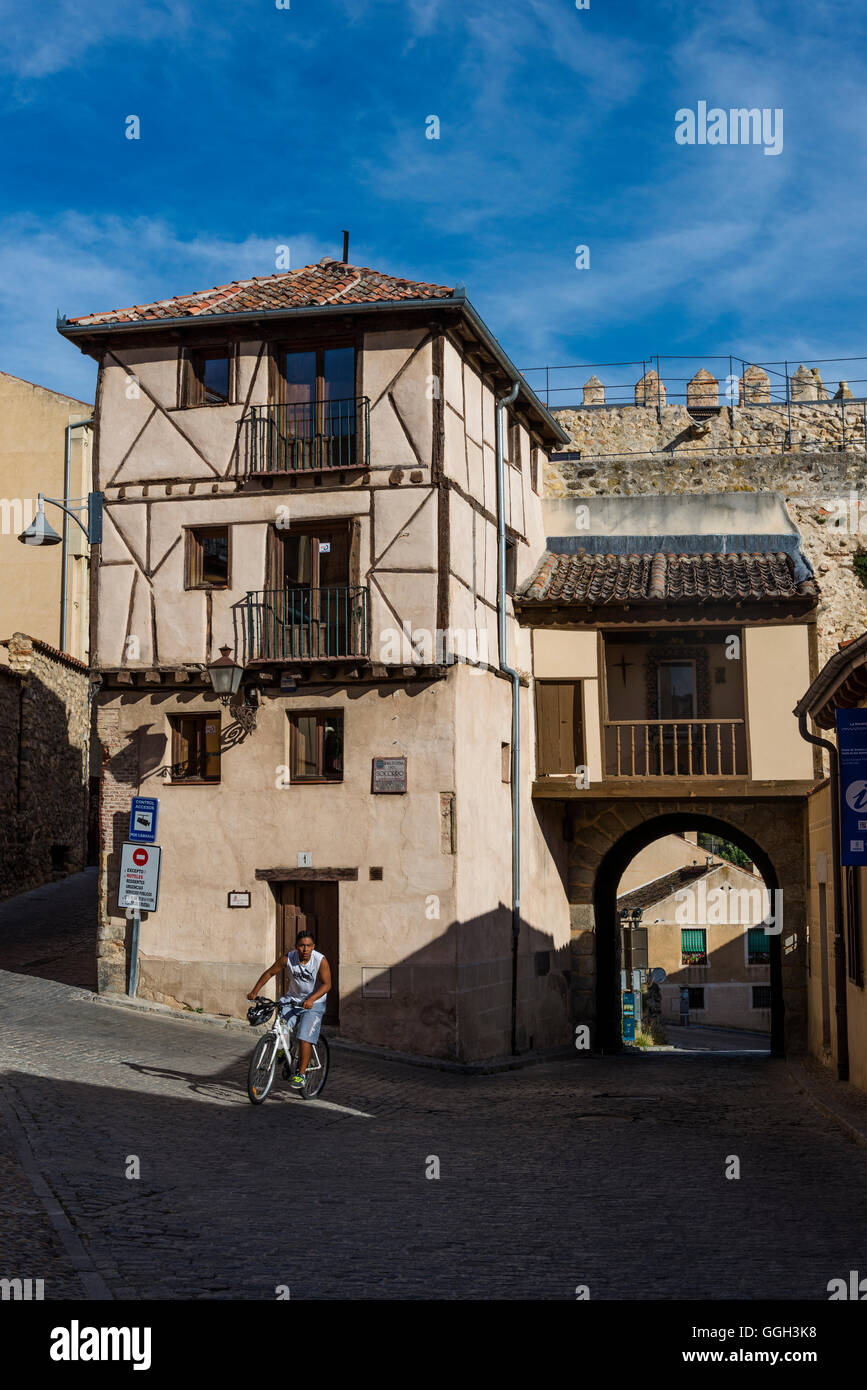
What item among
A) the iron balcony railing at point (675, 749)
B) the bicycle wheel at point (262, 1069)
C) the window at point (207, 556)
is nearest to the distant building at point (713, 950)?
the iron balcony railing at point (675, 749)

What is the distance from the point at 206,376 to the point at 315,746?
5594 millimetres

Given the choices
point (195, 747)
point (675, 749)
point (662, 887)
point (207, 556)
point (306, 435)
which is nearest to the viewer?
point (306, 435)

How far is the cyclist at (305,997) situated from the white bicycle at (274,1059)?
0.08 meters

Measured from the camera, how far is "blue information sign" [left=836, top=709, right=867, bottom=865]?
14.0 meters

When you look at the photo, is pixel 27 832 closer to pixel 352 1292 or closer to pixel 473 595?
pixel 473 595

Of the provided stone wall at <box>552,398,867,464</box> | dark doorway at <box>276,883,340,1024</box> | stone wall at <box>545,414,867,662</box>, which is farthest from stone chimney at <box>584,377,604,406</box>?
dark doorway at <box>276,883,340,1024</box>

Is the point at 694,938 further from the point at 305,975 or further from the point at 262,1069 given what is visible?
the point at 262,1069

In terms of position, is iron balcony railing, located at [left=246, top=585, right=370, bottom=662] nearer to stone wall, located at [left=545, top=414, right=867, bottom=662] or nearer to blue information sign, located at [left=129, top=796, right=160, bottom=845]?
blue information sign, located at [left=129, top=796, right=160, bottom=845]

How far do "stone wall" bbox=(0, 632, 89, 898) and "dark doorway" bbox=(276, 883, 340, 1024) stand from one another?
9.97 meters

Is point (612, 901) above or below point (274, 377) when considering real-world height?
below

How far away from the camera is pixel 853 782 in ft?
47.2

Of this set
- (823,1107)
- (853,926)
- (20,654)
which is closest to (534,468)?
(20,654)

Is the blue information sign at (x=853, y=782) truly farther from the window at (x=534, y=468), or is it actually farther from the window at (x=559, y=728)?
the window at (x=534, y=468)
